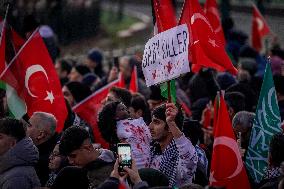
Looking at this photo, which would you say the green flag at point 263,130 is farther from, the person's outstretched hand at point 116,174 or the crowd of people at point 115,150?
the person's outstretched hand at point 116,174

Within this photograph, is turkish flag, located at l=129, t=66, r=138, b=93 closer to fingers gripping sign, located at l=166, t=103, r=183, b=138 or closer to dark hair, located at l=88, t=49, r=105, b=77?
dark hair, located at l=88, t=49, r=105, b=77

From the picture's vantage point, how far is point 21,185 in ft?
29.5

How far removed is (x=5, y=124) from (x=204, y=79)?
6121 mm

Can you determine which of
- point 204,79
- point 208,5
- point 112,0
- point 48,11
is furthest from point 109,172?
point 112,0

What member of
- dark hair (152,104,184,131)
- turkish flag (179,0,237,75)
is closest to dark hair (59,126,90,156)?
dark hair (152,104,184,131)

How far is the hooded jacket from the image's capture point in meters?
9.01

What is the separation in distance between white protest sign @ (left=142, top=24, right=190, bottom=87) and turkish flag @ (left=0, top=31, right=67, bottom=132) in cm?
156

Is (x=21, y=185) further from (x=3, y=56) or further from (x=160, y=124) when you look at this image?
(x=3, y=56)

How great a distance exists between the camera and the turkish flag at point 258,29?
1911cm

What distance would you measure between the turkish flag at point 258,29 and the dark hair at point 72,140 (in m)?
10.2

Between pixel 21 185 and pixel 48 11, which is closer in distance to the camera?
pixel 21 185

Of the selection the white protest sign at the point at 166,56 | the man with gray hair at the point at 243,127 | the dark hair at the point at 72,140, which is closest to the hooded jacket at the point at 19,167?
the dark hair at the point at 72,140

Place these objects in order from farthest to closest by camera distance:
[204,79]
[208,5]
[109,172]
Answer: [208,5] < [204,79] < [109,172]

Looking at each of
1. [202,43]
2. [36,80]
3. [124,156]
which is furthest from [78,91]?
[124,156]
